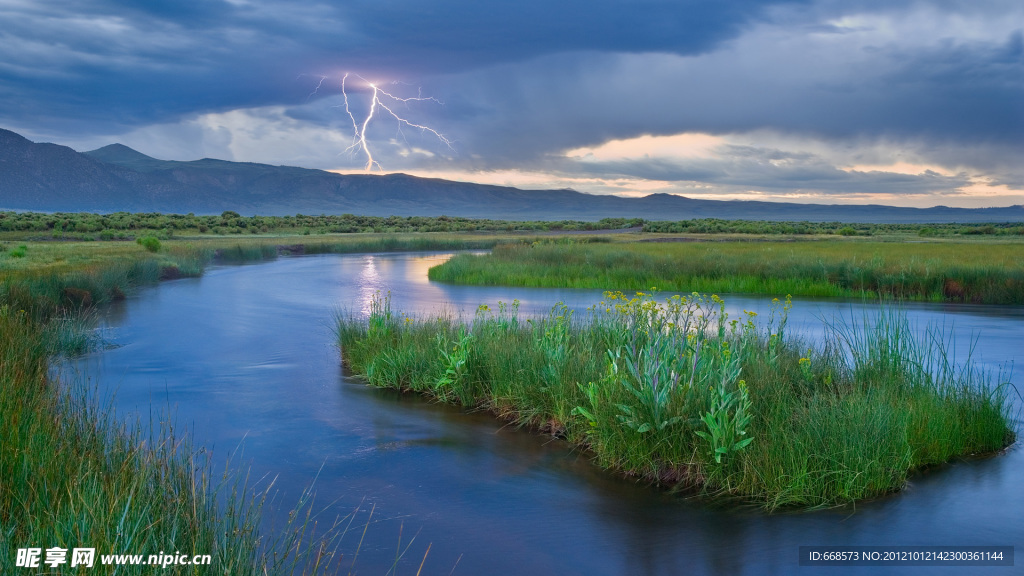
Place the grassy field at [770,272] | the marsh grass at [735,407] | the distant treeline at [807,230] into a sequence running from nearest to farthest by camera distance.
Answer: the marsh grass at [735,407] < the grassy field at [770,272] < the distant treeline at [807,230]

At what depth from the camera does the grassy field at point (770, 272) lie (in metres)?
23.4

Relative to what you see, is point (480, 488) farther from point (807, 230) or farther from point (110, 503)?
point (807, 230)

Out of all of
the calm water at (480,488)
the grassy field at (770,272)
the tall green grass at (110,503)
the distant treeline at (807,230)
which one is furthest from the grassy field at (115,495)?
the distant treeline at (807,230)

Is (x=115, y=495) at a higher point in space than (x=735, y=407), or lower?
higher

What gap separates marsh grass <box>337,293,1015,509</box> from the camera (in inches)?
270

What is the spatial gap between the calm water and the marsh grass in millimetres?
271

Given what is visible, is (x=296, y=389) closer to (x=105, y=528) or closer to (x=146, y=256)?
(x=105, y=528)

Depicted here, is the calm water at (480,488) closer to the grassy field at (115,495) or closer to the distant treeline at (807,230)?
the grassy field at (115,495)

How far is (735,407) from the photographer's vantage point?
25.0 ft

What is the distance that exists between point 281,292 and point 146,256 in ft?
29.6

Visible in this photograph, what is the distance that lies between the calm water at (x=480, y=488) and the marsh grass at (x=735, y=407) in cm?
27

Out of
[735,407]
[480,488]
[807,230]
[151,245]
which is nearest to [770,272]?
[735,407]

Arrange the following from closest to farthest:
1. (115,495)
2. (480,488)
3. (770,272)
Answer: (115,495) → (480,488) → (770,272)

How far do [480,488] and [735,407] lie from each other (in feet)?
9.79
